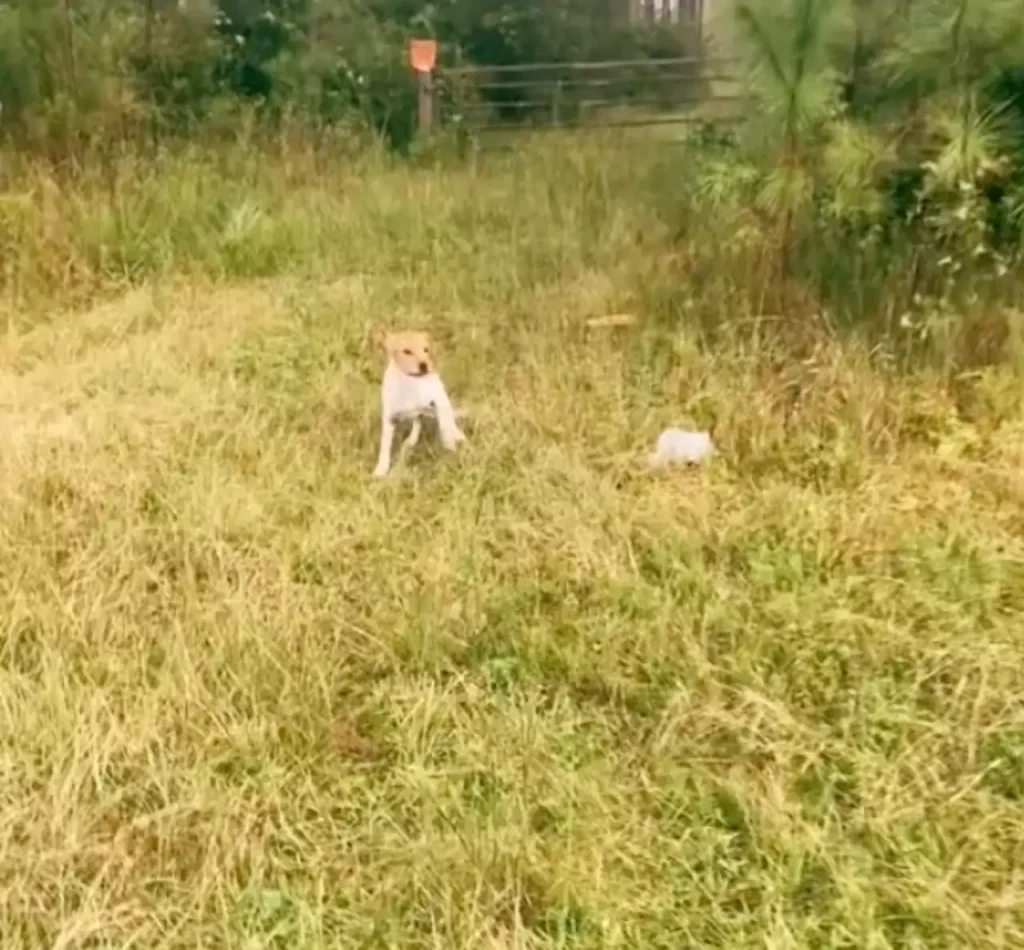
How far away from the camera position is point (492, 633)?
2418 mm

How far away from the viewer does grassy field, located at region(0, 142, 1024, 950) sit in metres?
1.84

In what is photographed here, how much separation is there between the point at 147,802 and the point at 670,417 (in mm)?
1767

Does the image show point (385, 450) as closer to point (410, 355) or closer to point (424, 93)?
point (410, 355)

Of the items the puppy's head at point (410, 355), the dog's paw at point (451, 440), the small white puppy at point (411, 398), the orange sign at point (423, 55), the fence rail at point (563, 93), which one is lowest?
the dog's paw at point (451, 440)

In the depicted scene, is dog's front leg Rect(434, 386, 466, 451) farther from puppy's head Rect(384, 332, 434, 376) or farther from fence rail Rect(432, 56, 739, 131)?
fence rail Rect(432, 56, 739, 131)

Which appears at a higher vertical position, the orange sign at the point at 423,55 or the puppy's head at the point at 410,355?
the orange sign at the point at 423,55

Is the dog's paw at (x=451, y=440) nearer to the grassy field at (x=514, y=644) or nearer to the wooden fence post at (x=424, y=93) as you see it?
the grassy field at (x=514, y=644)

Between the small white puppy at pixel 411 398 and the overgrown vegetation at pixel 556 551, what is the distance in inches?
2.9

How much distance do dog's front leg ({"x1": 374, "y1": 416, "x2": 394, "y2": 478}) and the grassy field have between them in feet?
0.14

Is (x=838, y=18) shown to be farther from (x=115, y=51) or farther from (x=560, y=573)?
(x=115, y=51)

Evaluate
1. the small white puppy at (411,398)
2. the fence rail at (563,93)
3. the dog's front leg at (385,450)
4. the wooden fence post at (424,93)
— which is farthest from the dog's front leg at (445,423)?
the fence rail at (563,93)

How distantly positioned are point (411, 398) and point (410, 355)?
0.37 ft

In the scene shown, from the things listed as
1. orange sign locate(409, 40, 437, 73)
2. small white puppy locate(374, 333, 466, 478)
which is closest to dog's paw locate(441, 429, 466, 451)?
small white puppy locate(374, 333, 466, 478)

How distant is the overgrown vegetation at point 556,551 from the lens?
1870 millimetres
